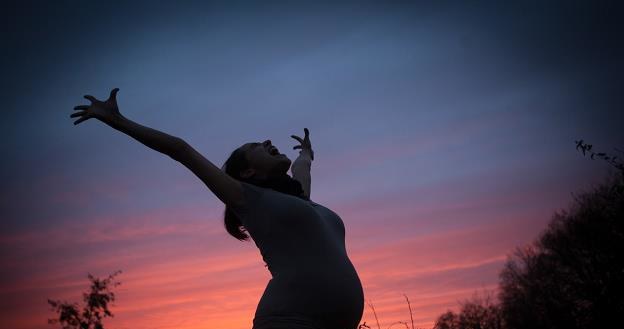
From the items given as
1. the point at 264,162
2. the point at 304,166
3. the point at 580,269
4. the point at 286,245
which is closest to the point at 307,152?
the point at 304,166

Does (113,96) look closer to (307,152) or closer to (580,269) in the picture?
(307,152)

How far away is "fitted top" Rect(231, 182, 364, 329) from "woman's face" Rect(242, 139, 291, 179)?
36cm

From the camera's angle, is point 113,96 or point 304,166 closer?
point 113,96

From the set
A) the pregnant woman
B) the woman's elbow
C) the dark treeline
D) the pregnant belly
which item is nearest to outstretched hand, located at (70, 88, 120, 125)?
the pregnant woman

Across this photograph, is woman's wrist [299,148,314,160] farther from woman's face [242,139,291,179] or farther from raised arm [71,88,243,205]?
raised arm [71,88,243,205]

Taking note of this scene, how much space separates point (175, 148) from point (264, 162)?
0.68m

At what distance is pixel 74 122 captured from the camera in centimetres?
247

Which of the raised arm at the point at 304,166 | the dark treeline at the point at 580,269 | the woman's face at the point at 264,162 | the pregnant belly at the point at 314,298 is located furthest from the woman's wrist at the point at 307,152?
the dark treeline at the point at 580,269

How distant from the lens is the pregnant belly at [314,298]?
83.3 inches

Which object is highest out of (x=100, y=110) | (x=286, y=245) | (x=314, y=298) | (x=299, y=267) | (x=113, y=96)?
(x=113, y=96)

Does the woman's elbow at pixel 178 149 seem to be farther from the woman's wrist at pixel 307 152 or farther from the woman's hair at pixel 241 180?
the woman's wrist at pixel 307 152

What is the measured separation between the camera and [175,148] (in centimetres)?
231

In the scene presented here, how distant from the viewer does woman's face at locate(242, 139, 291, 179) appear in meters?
2.85

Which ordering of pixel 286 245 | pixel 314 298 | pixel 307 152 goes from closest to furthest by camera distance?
pixel 314 298
pixel 286 245
pixel 307 152
